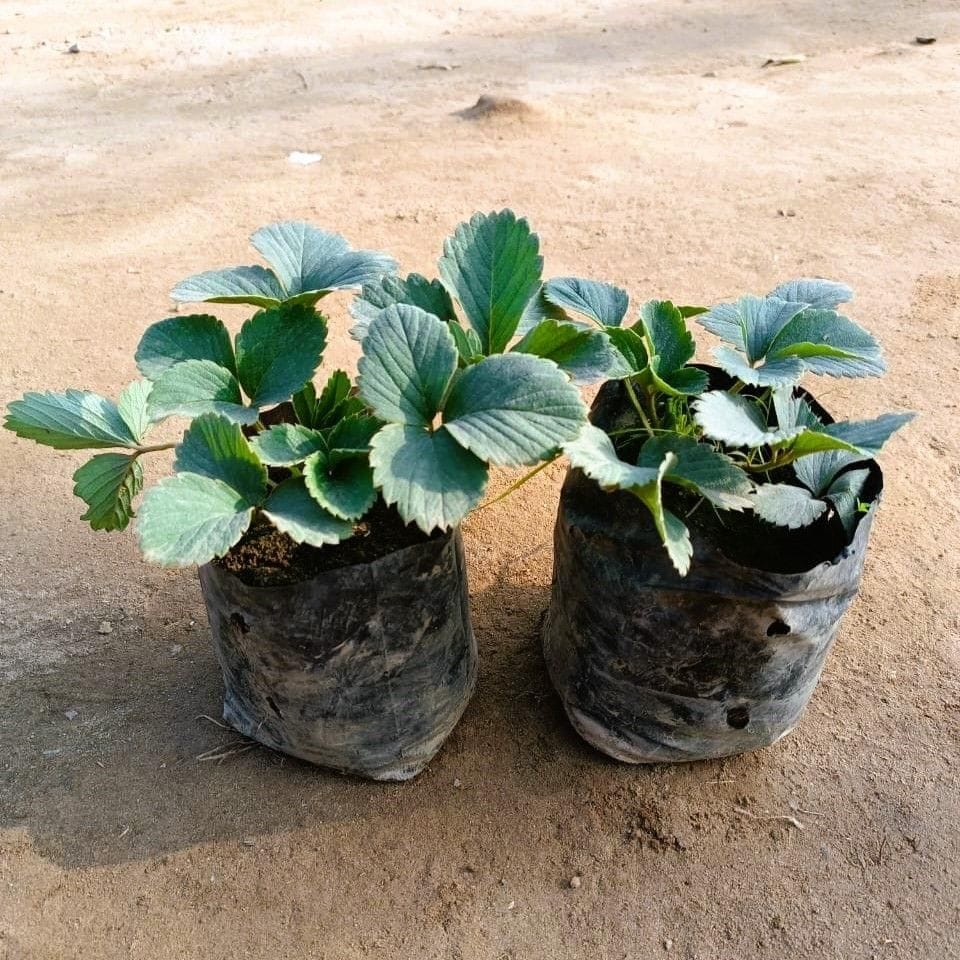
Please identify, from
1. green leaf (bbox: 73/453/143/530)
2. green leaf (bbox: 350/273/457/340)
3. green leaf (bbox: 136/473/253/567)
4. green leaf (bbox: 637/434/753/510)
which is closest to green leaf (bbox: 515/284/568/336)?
green leaf (bbox: 350/273/457/340)

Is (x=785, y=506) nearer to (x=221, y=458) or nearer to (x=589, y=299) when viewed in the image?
(x=589, y=299)

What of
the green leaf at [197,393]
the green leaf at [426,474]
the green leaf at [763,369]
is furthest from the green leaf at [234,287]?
the green leaf at [763,369]

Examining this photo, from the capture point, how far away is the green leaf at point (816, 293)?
1603 mm

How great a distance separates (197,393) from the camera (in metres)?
1.40

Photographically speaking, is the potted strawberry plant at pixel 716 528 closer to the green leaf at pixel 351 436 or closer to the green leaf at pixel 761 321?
A: the green leaf at pixel 761 321

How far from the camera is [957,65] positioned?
489 centimetres

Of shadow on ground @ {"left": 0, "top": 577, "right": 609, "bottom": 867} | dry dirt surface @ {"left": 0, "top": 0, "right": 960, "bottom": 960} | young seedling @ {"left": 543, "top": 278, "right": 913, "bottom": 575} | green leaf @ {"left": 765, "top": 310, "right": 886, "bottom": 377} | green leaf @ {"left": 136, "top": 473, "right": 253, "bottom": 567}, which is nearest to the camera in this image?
green leaf @ {"left": 136, "top": 473, "right": 253, "bottom": 567}

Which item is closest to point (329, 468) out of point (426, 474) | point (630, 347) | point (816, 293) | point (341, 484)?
point (341, 484)

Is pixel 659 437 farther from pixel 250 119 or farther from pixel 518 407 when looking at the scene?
pixel 250 119

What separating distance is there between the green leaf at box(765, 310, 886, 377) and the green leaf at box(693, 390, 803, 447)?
121 millimetres

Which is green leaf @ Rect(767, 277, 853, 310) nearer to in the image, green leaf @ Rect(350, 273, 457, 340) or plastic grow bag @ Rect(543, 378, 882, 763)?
plastic grow bag @ Rect(543, 378, 882, 763)

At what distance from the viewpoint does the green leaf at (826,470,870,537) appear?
142 centimetres

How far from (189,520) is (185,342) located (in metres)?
0.36

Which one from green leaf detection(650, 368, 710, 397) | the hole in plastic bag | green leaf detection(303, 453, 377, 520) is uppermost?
green leaf detection(650, 368, 710, 397)
